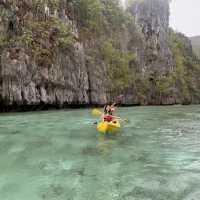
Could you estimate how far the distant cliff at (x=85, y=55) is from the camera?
37.2 metres

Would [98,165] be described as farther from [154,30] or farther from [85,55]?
[154,30]

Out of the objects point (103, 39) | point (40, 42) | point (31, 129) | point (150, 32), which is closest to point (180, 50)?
point (150, 32)

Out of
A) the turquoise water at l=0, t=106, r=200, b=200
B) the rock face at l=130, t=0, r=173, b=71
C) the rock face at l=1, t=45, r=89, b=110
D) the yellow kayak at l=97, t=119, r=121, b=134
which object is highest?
the rock face at l=130, t=0, r=173, b=71

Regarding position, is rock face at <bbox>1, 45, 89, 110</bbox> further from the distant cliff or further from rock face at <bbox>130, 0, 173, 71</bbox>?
rock face at <bbox>130, 0, 173, 71</bbox>

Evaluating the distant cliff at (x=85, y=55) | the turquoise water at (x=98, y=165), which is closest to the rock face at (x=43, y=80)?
the distant cliff at (x=85, y=55)

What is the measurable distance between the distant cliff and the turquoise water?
17506 millimetres

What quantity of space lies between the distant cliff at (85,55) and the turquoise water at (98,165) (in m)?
17.5

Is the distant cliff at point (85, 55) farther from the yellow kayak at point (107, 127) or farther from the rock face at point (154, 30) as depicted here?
the yellow kayak at point (107, 127)

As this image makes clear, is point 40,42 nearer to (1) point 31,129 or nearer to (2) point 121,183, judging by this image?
(1) point 31,129

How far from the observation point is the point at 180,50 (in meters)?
91.7

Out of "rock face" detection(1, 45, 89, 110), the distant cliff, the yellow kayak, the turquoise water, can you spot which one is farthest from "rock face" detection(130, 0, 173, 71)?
the turquoise water

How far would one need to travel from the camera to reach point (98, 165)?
1262 cm

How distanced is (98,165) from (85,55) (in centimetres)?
3489

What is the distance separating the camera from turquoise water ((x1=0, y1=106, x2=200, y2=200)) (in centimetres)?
964
